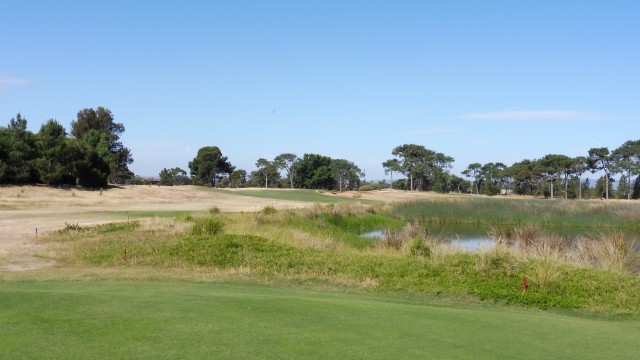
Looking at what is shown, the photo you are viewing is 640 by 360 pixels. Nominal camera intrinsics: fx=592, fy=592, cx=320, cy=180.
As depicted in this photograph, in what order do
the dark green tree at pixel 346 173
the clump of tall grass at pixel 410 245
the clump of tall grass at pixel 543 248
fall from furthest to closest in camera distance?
the dark green tree at pixel 346 173, the clump of tall grass at pixel 410 245, the clump of tall grass at pixel 543 248

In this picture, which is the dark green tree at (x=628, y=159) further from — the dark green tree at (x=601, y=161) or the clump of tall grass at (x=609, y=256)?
the clump of tall grass at (x=609, y=256)

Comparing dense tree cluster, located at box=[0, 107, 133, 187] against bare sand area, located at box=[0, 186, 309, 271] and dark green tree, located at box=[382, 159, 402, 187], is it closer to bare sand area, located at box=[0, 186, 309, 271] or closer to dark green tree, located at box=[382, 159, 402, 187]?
bare sand area, located at box=[0, 186, 309, 271]

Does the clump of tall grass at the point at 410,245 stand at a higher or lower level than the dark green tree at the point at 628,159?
lower

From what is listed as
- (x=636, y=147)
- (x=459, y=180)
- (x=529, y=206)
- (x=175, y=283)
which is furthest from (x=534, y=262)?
(x=459, y=180)

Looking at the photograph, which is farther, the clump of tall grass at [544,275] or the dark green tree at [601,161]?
the dark green tree at [601,161]

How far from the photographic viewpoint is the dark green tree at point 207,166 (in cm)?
10583

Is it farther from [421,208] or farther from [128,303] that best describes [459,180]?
[128,303]

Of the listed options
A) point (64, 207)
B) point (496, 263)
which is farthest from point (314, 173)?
point (496, 263)

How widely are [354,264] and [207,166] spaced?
90.2 m

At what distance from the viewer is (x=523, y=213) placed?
146 feet

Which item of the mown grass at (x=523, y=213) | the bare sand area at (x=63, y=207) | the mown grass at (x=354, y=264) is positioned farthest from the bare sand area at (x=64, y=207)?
the mown grass at (x=523, y=213)

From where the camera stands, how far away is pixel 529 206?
47281mm

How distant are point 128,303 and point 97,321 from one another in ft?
4.82

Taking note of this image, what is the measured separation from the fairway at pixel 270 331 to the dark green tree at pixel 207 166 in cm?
9578
